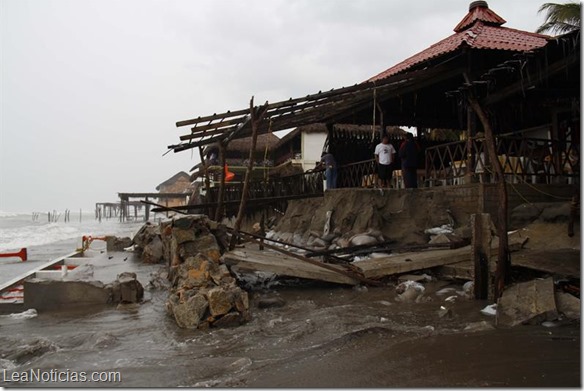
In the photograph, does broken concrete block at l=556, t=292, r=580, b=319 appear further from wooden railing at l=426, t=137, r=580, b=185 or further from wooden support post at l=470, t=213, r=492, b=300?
wooden railing at l=426, t=137, r=580, b=185

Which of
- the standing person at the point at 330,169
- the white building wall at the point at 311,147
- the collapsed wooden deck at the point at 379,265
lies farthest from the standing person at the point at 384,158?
the white building wall at the point at 311,147

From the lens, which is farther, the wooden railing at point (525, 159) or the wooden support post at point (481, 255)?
the wooden railing at point (525, 159)

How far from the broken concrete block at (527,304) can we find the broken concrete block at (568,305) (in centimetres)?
15

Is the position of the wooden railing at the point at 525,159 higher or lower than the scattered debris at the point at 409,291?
higher

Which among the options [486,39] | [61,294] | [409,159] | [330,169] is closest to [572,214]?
[409,159]

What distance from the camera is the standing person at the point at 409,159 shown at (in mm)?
11430

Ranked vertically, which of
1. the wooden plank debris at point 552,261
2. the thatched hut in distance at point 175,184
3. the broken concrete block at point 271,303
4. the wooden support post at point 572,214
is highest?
the thatched hut in distance at point 175,184

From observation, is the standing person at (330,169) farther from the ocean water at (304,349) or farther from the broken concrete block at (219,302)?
the broken concrete block at (219,302)

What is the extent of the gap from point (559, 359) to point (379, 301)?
9.74ft

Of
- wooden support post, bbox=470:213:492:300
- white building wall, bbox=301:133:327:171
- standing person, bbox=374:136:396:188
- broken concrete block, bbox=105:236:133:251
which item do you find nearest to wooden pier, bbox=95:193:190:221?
broken concrete block, bbox=105:236:133:251

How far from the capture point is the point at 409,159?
11516 millimetres

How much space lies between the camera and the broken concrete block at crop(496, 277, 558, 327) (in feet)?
16.1

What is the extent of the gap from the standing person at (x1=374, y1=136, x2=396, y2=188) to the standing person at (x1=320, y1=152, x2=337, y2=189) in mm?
2308

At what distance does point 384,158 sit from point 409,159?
76cm
